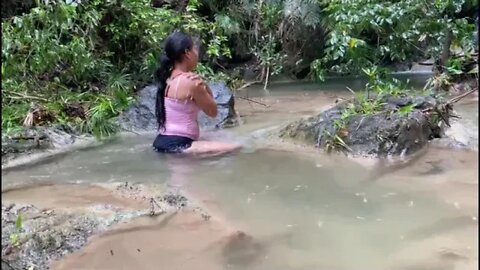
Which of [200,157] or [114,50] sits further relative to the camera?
[114,50]

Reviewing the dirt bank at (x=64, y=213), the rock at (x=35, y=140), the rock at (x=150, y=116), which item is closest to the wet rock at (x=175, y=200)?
the dirt bank at (x=64, y=213)

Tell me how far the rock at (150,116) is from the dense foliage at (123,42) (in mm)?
177

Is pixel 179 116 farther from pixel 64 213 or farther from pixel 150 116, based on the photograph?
pixel 64 213

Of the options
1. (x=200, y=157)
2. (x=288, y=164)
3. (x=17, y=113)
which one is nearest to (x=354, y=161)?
(x=288, y=164)

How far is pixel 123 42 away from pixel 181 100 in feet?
10.5

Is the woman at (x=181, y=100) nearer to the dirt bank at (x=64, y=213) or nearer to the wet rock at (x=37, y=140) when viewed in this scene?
the wet rock at (x=37, y=140)

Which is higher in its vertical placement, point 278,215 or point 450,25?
point 450,25

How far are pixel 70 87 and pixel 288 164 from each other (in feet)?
11.7

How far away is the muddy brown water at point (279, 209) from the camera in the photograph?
2.71 m

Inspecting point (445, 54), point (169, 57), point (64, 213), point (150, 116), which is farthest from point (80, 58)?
point (445, 54)

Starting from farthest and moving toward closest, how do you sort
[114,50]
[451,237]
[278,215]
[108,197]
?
1. [114,50]
2. [108,197]
3. [278,215]
4. [451,237]

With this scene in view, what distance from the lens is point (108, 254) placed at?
108 inches

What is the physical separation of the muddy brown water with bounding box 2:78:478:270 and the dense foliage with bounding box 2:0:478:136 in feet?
3.90

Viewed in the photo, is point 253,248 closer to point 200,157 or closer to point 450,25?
point 200,157
